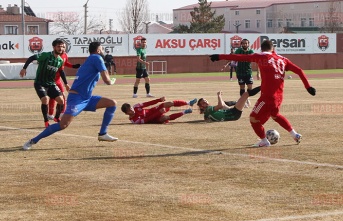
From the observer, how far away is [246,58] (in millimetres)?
13875

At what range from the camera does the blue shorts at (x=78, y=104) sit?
1406cm

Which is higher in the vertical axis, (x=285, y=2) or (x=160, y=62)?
(x=285, y=2)

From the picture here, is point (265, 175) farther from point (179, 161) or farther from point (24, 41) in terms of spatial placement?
point (24, 41)

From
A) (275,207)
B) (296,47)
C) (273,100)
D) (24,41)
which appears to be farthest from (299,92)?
(296,47)

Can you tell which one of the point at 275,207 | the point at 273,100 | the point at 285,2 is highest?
the point at 285,2

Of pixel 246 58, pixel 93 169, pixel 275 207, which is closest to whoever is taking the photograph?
pixel 275 207

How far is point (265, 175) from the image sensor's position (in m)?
11.2

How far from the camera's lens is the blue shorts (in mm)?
14062

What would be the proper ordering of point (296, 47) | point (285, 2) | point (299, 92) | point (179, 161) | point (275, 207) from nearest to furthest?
Answer: point (275, 207) → point (179, 161) → point (299, 92) → point (296, 47) → point (285, 2)

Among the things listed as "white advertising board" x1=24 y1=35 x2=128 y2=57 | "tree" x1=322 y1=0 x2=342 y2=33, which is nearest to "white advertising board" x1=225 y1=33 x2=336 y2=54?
"white advertising board" x1=24 y1=35 x2=128 y2=57

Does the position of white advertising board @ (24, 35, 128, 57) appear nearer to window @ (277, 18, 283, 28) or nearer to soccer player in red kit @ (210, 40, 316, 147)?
soccer player in red kit @ (210, 40, 316, 147)

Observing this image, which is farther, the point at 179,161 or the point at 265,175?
the point at 179,161

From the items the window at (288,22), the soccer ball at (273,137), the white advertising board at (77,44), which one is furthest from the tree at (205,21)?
the soccer ball at (273,137)

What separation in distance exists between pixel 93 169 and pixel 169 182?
1626 mm
